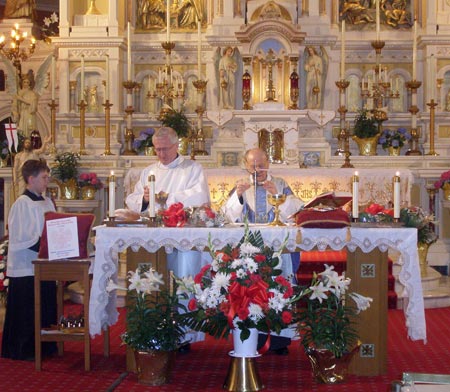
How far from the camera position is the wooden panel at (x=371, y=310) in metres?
6.98

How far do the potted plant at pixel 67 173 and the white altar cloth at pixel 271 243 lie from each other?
17.0 feet

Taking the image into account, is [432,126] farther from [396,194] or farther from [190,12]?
[396,194]

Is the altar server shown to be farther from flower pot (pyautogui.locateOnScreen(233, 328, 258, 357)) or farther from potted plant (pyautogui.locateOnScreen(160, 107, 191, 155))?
potted plant (pyautogui.locateOnScreen(160, 107, 191, 155))

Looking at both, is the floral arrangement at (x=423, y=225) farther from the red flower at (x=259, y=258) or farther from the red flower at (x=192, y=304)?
the red flower at (x=192, y=304)

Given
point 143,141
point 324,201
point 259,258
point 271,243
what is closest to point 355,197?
point 324,201

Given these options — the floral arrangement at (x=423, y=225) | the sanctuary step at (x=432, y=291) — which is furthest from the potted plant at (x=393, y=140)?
the sanctuary step at (x=432, y=291)

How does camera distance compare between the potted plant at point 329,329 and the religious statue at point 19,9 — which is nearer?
the potted plant at point 329,329

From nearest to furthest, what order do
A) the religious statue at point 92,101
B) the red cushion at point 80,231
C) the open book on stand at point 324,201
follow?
the open book on stand at point 324,201 → the red cushion at point 80,231 → the religious statue at point 92,101

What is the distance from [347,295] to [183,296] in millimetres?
1241

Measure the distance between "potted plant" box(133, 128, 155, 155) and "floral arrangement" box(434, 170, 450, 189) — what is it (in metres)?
3.80

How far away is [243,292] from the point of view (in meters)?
6.10

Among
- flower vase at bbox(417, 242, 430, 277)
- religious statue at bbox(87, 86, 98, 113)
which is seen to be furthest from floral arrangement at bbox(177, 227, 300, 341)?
religious statue at bbox(87, 86, 98, 113)

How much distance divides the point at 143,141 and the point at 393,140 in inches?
133

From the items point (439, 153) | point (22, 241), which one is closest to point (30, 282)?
point (22, 241)
